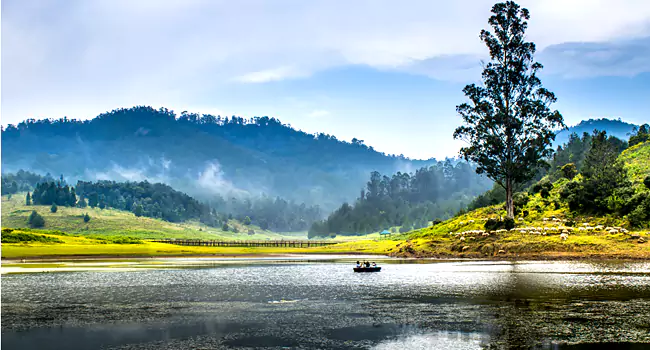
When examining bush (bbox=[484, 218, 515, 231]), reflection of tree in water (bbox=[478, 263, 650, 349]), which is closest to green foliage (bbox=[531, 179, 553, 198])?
bush (bbox=[484, 218, 515, 231])

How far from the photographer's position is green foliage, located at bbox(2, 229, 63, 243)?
12597cm

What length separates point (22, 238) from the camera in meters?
129

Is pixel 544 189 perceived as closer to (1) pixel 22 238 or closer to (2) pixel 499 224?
(2) pixel 499 224

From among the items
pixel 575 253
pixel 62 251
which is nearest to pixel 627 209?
pixel 575 253

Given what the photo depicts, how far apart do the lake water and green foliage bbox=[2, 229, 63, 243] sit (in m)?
75.1

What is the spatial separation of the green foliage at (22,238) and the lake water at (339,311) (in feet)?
247

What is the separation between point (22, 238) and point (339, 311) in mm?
114122

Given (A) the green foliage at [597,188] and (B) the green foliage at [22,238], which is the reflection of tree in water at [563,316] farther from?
(B) the green foliage at [22,238]

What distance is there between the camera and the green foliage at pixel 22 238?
12597 centimetres

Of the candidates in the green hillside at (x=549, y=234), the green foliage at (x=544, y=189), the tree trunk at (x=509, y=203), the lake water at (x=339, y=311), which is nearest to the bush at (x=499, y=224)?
the green hillside at (x=549, y=234)

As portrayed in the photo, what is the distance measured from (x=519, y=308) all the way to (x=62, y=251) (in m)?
99.2

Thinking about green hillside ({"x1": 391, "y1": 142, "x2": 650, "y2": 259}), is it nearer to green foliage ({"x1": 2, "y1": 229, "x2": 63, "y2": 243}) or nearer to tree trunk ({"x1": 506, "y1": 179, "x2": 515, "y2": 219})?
tree trunk ({"x1": 506, "y1": 179, "x2": 515, "y2": 219})

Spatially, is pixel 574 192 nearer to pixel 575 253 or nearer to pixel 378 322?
pixel 575 253

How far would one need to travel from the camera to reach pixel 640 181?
320 ft
